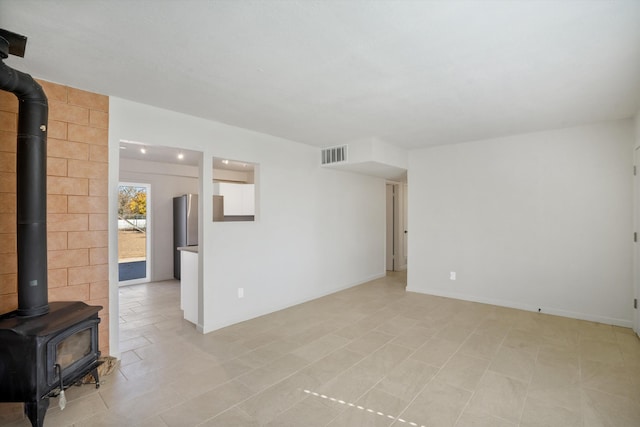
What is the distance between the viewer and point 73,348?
2221mm

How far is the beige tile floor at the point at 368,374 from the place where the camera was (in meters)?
2.08

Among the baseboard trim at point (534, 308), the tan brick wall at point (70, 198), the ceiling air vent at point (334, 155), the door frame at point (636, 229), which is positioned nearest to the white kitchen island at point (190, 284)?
the tan brick wall at point (70, 198)

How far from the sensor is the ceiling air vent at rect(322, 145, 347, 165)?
4.76 meters

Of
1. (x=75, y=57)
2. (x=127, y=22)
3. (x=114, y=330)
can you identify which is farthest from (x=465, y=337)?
(x=75, y=57)

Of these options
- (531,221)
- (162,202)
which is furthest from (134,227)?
(531,221)

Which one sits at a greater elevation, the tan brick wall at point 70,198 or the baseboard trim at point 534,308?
the tan brick wall at point 70,198

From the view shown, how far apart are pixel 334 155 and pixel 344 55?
2747 mm

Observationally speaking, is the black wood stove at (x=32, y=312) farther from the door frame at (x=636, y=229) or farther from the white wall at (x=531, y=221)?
the door frame at (x=636, y=229)

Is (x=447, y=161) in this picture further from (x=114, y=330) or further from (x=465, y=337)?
(x=114, y=330)

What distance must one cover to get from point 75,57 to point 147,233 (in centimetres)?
477

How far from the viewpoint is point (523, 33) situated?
6.21ft

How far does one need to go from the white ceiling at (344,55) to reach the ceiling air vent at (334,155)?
4.14ft

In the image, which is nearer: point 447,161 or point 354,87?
point 354,87

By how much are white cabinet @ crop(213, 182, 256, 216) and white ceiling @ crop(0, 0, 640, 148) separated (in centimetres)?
281
